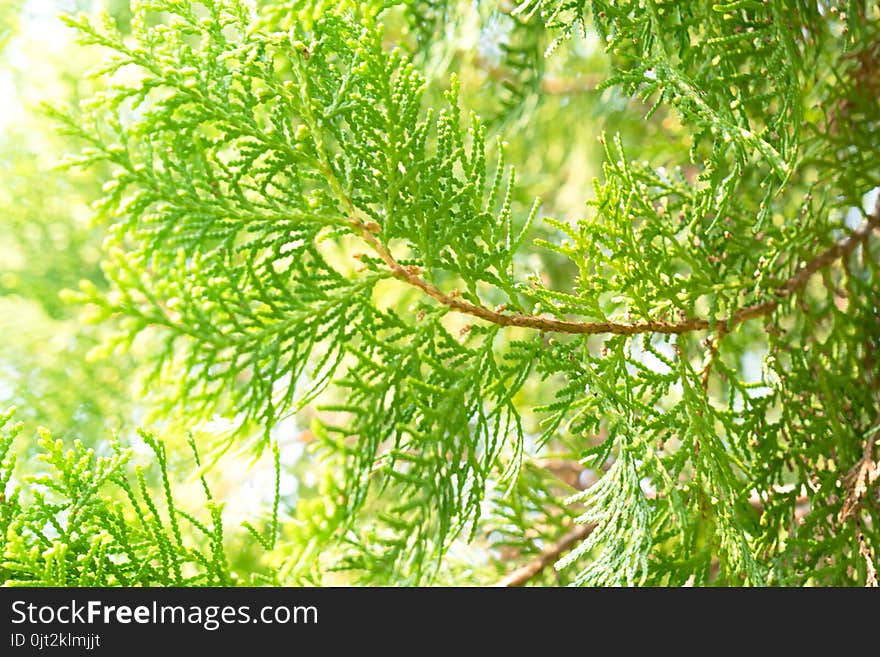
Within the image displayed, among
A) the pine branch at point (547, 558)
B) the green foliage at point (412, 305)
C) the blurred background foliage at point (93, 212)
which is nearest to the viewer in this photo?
the green foliage at point (412, 305)

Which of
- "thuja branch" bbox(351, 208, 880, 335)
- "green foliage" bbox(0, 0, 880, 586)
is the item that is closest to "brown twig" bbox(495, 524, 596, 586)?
"green foliage" bbox(0, 0, 880, 586)

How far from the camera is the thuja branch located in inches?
47.6

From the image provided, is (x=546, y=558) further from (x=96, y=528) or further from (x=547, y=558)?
(x=96, y=528)

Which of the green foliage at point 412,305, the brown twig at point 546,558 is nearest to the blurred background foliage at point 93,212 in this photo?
the brown twig at point 546,558

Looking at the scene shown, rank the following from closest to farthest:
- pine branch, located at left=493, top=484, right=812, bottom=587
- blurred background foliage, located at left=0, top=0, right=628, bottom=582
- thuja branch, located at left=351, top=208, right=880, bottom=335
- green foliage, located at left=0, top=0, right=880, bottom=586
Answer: green foliage, located at left=0, top=0, right=880, bottom=586, thuja branch, located at left=351, top=208, right=880, bottom=335, pine branch, located at left=493, top=484, right=812, bottom=587, blurred background foliage, located at left=0, top=0, right=628, bottom=582

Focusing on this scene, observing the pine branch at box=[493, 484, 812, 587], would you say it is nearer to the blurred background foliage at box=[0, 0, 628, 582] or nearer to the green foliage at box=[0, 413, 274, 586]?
the blurred background foliage at box=[0, 0, 628, 582]

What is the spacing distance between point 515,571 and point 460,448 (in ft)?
4.22

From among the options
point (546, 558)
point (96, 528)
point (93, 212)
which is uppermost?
point (93, 212)

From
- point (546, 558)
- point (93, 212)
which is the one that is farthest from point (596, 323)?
point (93, 212)

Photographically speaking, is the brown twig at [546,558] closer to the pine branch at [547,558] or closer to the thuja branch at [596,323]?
the pine branch at [547,558]

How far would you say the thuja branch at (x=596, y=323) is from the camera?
1.21m

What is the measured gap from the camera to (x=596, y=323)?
132cm

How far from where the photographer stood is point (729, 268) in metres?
1.65

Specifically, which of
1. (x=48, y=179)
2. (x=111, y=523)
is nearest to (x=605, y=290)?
(x=111, y=523)
